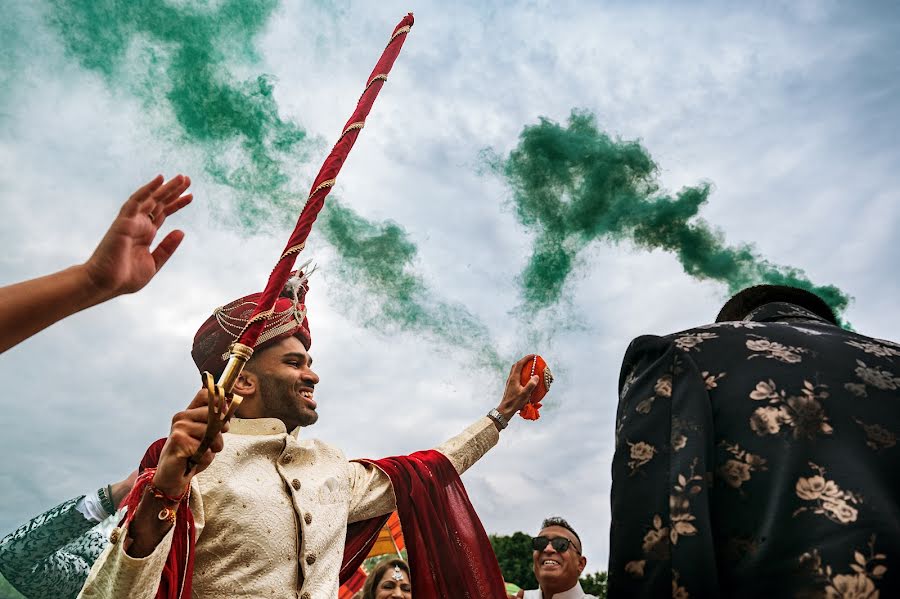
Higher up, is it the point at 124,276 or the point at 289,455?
the point at 289,455

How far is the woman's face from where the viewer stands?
6.20 metres

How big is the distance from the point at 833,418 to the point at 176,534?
9.30 feet

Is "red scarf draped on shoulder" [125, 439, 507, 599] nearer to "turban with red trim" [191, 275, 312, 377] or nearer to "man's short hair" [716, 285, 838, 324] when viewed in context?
"turban with red trim" [191, 275, 312, 377]

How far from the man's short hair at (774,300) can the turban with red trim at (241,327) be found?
2.91 meters

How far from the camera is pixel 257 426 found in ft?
14.4

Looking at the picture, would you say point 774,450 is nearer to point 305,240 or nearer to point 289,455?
point 305,240

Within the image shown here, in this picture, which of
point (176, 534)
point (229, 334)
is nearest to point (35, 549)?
point (229, 334)

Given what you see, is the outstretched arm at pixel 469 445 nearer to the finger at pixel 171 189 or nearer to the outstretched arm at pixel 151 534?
the outstretched arm at pixel 151 534

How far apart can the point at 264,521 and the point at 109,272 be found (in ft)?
7.36

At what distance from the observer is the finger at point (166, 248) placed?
239 centimetres

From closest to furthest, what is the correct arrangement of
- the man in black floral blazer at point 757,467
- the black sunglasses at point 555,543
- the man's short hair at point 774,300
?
1. the man in black floral blazer at point 757,467
2. the man's short hair at point 774,300
3. the black sunglasses at point 555,543

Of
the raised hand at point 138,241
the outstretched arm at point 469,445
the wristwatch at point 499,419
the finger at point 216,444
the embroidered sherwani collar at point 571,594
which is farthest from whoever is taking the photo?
the embroidered sherwani collar at point 571,594

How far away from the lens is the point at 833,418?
198 centimetres

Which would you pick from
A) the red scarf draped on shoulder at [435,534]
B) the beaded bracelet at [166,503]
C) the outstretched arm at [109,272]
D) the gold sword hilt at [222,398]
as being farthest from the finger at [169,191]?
the red scarf draped on shoulder at [435,534]
